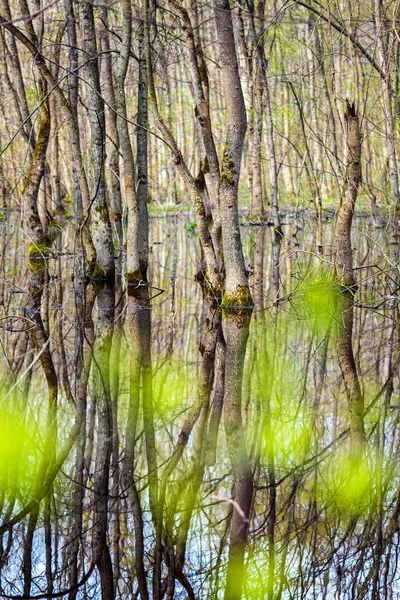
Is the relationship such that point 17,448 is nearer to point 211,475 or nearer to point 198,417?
point 211,475

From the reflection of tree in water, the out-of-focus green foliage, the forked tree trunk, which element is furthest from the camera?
the forked tree trunk

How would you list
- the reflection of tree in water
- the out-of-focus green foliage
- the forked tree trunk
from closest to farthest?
1. the reflection of tree in water
2. the out-of-focus green foliage
3. the forked tree trunk

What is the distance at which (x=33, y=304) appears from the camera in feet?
35.5

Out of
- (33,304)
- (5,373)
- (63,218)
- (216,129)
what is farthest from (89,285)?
(216,129)

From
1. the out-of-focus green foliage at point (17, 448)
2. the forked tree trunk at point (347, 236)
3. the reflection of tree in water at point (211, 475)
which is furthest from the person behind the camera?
the forked tree trunk at point (347, 236)

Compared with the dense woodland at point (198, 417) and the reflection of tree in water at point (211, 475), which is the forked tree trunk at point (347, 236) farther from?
the reflection of tree in water at point (211, 475)

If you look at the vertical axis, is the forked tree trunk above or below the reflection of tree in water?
above

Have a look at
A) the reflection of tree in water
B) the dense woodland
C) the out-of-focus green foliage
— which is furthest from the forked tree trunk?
the out-of-focus green foliage

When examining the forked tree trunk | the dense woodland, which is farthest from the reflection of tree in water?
the forked tree trunk

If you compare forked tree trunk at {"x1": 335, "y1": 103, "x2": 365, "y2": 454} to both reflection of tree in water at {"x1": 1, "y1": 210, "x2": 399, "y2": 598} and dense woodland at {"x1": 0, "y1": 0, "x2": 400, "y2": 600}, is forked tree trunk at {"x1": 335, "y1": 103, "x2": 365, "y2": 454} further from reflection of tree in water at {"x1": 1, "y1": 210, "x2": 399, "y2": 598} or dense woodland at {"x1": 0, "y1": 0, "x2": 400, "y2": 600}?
reflection of tree in water at {"x1": 1, "y1": 210, "x2": 399, "y2": 598}

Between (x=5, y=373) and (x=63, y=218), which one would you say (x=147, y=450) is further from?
(x=63, y=218)

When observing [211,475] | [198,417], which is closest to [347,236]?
[198,417]

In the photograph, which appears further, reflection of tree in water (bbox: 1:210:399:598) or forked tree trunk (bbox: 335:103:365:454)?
forked tree trunk (bbox: 335:103:365:454)

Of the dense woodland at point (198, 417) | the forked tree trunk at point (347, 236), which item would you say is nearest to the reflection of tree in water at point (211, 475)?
the dense woodland at point (198, 417)
